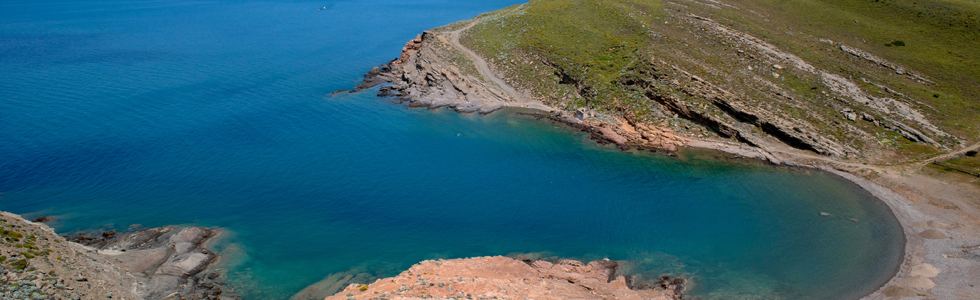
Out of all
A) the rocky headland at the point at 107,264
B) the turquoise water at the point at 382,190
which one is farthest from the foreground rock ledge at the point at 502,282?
the rocky headland at the point at 107,264

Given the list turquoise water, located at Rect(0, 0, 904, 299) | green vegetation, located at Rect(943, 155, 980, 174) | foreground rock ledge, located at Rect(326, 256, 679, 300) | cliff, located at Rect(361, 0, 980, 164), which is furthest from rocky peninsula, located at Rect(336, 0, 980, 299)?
turquoise water, located at Rect(0, 0, 904, 299)

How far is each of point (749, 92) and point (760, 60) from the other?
797 centimetres

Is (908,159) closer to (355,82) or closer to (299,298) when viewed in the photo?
(299,298)

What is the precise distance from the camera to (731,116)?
2159 inches

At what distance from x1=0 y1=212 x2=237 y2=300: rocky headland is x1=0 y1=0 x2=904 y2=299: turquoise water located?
2.02 meters

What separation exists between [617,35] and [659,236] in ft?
144

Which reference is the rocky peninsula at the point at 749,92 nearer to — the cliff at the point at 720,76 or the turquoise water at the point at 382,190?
the cliff at the point at 720,76

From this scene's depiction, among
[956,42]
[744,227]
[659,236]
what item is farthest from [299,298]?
[956,42]

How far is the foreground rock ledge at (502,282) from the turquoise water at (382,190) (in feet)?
8.64

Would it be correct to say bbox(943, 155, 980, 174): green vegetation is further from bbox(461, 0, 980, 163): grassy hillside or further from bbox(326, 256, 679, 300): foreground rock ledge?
bbox(326, 256, 679, 300): foreground rock ledge

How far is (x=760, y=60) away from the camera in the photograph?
61.5 metres

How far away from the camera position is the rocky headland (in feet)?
84.2

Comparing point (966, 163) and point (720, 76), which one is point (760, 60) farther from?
point (966, 163)

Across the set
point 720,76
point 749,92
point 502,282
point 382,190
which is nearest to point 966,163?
point 749,92
